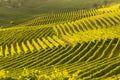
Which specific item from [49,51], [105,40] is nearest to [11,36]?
[49,51]

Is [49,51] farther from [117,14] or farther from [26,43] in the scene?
[117,14]

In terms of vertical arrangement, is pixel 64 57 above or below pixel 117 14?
below

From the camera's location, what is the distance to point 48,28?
125 m

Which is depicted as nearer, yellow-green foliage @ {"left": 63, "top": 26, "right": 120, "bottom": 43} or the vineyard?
the vineyard

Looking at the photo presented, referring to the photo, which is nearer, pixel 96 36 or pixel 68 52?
pixel 68 52

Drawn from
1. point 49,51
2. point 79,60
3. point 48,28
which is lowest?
point 79,60

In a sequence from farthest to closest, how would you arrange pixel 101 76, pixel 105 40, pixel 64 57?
pixel 105 40 < pixel 64 57 < pixel 101 76

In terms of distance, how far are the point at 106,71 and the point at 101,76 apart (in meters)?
2.16

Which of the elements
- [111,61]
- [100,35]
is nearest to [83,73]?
[111,61]

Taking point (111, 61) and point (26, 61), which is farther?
point (26, 61)

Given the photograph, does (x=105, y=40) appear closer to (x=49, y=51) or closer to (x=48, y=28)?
(x=49, y=51)

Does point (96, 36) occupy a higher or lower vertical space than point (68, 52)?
higher

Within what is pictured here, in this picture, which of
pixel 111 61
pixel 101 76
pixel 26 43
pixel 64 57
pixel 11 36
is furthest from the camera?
pixel 11 36

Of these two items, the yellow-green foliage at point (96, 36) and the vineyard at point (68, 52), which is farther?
the yellow-green foliage at point (96, 36)
